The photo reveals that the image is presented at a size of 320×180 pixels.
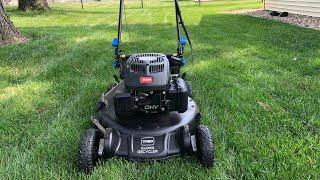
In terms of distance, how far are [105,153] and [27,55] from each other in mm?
4886

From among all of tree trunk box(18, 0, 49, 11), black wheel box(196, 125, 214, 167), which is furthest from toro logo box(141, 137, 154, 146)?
tree trunk box(18, 0, 49, 11)

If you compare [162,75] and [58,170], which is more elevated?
[162,75]

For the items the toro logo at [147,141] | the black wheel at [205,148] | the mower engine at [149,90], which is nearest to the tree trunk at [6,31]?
the mower engine at [149,90]

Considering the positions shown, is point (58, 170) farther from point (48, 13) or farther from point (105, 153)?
point (48, 13)

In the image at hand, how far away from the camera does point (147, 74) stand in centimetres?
281

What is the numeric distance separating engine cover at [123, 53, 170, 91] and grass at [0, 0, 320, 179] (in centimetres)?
55

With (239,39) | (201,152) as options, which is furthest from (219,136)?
(239,39)

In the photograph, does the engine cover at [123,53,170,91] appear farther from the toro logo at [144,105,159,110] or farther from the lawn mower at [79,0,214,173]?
the toro logo at [144,105,159,110]

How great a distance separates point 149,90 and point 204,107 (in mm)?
1485

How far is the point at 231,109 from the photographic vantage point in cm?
413

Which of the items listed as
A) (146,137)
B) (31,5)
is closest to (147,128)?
(146,137)

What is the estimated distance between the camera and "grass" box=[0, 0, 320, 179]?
286cm

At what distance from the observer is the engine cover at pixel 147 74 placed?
281cm

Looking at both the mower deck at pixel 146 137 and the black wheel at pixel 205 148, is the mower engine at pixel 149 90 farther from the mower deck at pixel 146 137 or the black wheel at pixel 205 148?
the black wheel at pixel 205 148
